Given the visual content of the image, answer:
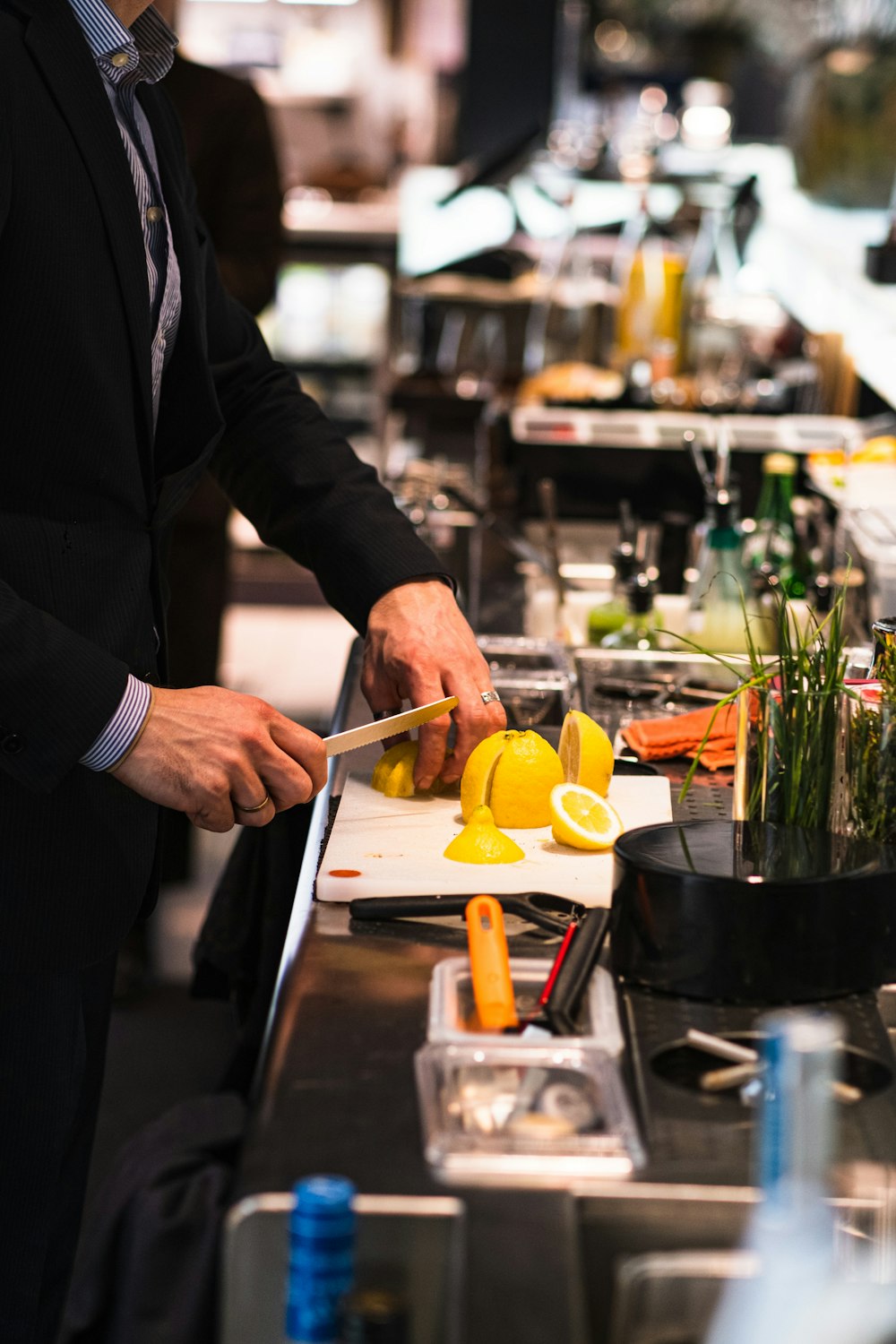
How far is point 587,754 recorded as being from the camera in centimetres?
183

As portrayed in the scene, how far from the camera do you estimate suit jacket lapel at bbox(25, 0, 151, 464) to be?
1706 mm

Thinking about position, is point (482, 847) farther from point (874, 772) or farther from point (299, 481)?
point (299, 481)

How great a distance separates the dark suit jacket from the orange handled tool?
42cm

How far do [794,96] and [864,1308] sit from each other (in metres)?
4.42

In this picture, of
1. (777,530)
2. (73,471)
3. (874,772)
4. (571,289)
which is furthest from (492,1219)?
(571,289)

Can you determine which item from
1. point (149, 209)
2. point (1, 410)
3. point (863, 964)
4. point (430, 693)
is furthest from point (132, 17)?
point (863, 964)

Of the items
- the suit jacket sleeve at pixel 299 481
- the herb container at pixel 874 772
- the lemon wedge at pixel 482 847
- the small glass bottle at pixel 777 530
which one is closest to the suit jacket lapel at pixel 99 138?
the suit jacket sleeve at pixel 299 481

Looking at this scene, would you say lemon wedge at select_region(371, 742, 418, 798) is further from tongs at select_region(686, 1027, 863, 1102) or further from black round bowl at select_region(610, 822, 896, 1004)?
tongs at select_region(686, 1027, 863, 1102)

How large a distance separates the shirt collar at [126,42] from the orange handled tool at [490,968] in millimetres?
1010

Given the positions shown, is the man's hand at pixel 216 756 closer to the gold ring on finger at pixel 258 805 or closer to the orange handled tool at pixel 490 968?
the gold ring on finger at pixel 258 805

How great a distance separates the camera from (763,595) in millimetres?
2652

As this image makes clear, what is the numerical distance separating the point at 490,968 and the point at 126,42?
108cm

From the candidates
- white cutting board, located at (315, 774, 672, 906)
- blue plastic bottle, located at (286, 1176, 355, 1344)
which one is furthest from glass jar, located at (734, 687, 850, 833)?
blue plastic bottle, located at (286, 1176, 355, 1344)

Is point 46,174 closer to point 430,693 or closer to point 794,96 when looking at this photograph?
point 430,693
